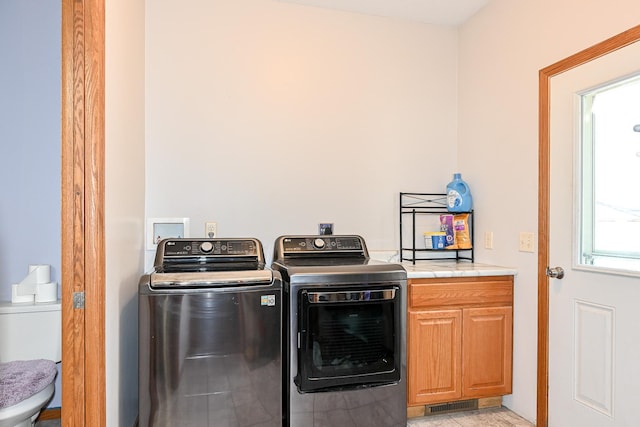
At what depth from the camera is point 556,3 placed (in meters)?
2.19

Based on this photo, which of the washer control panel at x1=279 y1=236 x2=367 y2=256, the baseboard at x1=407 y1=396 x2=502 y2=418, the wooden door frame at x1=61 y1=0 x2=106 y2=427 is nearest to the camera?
the wooden door frame at x1=61 y1=0 x2=106 y2=427

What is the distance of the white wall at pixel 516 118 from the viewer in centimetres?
216

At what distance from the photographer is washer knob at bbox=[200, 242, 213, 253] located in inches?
90.6

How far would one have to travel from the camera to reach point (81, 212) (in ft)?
4.77

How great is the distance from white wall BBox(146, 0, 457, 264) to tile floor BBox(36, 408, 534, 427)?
3.73 feet

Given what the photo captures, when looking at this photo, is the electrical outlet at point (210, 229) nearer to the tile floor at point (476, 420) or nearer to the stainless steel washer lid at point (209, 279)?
the stainless steel washer lid at point (209, 279)

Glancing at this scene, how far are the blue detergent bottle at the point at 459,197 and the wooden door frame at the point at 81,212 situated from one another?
226cm

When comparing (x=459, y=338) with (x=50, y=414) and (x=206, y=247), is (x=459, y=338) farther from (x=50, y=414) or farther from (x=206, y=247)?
(x=50, y=414)

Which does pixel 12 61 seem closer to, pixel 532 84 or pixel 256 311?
pixel 256 311

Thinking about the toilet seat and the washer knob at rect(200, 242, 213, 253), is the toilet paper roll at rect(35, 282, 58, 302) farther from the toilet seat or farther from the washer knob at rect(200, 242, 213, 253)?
the washer knob at rect(200, 242, 213, 253)

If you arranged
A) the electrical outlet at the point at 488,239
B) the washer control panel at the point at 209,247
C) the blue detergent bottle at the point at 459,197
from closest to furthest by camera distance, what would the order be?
the washer control panel at the point at 209,247, the electrical outlet at the point at 488,239, the blue detergent bottle at the point at 459,197

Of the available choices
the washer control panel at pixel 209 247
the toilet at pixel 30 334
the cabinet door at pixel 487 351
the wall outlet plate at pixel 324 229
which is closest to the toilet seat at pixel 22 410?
the toilet at pixel 30 334

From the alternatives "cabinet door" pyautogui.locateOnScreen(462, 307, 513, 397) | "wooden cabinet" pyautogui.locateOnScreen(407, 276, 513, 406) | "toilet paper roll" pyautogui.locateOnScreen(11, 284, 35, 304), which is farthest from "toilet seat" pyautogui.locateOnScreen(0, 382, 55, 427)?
"cabinet door" pyautogui.locateOnScreen(462, 307, 513, 397)

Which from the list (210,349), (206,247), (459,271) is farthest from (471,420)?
(206,247)
